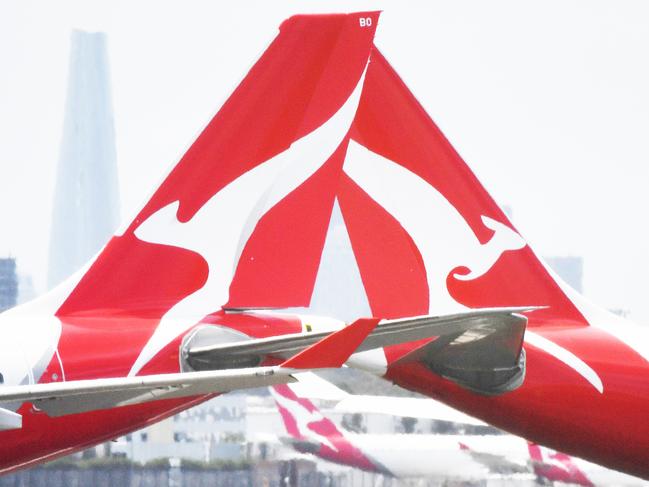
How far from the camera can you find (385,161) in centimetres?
2173

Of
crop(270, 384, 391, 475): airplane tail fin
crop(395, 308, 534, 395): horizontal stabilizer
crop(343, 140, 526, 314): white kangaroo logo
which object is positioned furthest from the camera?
crop(270, 384, 391, 475): airplane tail fin

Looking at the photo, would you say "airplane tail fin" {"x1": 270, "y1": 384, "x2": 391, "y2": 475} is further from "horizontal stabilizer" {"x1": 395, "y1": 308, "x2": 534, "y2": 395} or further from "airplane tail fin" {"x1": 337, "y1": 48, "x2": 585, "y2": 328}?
"horizontal stabilizer" {"x1": 395, "y1": 308, "x2": 534, "y2": 395}

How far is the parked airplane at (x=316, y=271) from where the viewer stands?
19.0 meters

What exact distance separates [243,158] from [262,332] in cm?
236

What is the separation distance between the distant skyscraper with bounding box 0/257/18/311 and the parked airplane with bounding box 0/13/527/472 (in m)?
44.6

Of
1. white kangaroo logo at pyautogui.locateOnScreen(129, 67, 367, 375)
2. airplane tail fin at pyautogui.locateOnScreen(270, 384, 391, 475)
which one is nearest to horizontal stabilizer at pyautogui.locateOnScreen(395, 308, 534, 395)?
white kangaroo logo at pyautogui.locateOnScreen(129, 67, 367, 375)

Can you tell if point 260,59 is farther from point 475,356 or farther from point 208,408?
point 208,408

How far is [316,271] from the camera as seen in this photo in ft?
70.7

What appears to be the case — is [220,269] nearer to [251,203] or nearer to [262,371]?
[251,203]

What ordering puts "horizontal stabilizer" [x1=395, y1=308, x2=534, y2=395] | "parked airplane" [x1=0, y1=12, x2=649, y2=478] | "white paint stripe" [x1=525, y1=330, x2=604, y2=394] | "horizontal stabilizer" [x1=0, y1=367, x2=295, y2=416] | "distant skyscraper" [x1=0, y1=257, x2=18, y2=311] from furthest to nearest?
"distant skyscraper" [x1=0, y1=257, x2=18, y2=311], "white paint stripe" [x1=525, y1=330, x2=604, y2=394], "parked airplane" [x1=0, y1=12, x2=649, y2=478], "horizontal stabilizer" [x1=395, y1=308, x2=534, y2=395], "horizontal stabilizer" [x1=0, y1=367, x2=295, y2=416]

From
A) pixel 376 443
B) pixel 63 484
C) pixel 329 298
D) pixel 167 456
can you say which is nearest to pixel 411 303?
pixel 63 484

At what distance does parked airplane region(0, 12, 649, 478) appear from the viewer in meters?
19.0

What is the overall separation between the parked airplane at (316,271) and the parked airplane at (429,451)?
10296 millimetres

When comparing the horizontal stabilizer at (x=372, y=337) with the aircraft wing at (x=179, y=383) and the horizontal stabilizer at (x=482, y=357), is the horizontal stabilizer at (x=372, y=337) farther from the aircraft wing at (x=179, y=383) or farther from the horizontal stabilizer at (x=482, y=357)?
the aircraft wing at (x=179, y=383)
